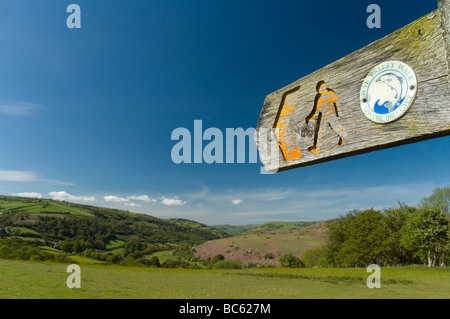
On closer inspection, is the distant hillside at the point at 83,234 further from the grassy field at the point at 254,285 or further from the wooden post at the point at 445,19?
the wooden post at the point at 445,19

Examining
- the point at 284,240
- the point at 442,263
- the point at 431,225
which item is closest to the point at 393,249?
the point at 442,263

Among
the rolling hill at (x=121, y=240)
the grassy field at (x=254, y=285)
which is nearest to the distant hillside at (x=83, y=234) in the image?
the rolling hill at (x=121, y=240)

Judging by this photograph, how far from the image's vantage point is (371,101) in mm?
1154

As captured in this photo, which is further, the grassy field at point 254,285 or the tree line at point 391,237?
the tree line at point 391,237

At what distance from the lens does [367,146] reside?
121cm

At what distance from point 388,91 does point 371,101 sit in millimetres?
98

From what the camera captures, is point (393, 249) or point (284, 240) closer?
point (393, 249)

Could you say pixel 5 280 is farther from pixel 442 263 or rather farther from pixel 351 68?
pixel 442 263

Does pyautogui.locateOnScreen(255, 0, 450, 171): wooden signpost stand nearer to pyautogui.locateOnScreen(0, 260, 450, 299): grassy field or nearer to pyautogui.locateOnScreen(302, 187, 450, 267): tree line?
pyautogui.locateOnScreen(0, 260, 450, 299): grassy field

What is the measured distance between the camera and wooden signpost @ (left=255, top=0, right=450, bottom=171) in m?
0.99

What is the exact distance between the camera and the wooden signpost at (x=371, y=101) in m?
0.99

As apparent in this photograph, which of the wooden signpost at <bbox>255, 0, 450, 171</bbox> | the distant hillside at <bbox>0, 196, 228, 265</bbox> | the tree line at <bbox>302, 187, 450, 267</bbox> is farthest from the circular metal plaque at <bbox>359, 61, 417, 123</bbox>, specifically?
the distant hillside at <bbox>0, 196, 228, 265</bbox>
